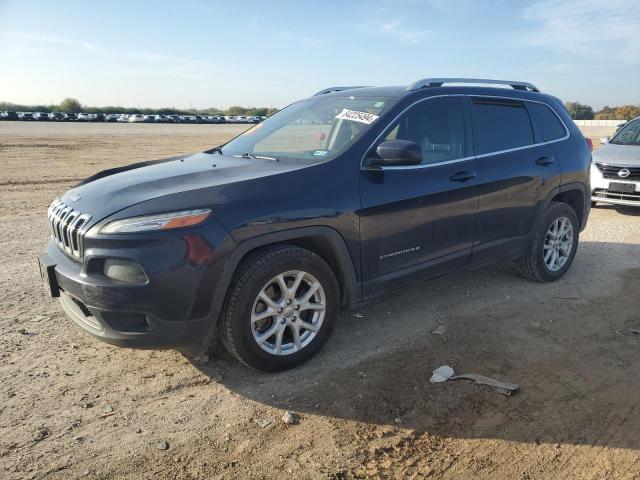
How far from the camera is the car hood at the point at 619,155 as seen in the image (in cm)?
867

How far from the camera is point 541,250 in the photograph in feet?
17.4

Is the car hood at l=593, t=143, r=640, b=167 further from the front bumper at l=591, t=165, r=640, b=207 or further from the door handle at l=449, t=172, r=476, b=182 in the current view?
the door handle at l=449, t=172, r=476, b=182

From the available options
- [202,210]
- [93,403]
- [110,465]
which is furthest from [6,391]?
[202,210]

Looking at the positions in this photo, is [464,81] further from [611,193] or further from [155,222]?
[611,193]

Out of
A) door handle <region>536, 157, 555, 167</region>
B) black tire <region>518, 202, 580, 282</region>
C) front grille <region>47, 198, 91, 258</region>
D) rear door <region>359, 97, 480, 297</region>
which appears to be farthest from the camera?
black tire <region>518, 202, 580, 282</region>

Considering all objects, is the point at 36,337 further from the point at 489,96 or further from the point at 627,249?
the point at 627,249

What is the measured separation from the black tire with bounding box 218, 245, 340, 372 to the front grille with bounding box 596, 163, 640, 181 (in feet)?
23.5

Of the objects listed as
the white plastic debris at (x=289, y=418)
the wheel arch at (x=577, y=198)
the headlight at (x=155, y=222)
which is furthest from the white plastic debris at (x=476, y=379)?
the wheel arch at (x=577, y=198)

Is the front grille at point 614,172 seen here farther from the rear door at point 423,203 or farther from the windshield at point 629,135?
the rear door at point 423,203

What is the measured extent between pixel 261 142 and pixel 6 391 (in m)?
2.61

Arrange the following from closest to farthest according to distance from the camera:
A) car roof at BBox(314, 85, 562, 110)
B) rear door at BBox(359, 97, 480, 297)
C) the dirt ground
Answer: the dirt ground
rear door at BBox(359, 97, 480, 297)
car roof at BBox(314, 85, 562, 110)

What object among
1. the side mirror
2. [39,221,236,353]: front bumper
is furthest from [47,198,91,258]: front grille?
the side mirror

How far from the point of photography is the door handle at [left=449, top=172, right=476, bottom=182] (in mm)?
4274

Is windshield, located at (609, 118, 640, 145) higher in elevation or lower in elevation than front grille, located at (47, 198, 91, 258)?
higher
